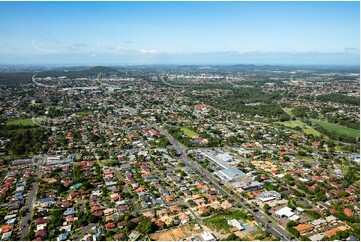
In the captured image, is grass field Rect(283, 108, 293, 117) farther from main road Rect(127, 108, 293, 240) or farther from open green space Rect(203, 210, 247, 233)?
open green space Rect(203, 210, 247, 233)

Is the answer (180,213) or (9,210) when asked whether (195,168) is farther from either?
(9,210)

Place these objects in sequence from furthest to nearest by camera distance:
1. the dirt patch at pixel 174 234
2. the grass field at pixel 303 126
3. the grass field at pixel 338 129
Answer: the grass field at pixel 303 126 < the grass field at pixel 338 129 < the dirt patch at pixel 174 234

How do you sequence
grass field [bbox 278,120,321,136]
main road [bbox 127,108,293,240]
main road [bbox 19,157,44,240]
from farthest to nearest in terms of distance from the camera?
grass field [bbox 278,120,321,136] < main road [bbox 19,157,44,240] < main road [bbox 127,108,293,240]

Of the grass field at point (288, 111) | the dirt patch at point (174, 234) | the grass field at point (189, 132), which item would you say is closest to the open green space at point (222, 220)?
the dirt patch at point (174, 234)

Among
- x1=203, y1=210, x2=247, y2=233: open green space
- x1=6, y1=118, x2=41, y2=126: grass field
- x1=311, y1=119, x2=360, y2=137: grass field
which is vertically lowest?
x1=203, y1=210, x2=247, y2=233: open green space

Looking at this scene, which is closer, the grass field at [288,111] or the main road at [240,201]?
the main road at [240,201]

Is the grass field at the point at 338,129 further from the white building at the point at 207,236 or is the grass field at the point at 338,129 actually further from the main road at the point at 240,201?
the white building at the point at 207,236

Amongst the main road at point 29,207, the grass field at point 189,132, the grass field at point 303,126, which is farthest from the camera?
the grass field at point 303,126

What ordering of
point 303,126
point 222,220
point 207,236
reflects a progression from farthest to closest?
1. point 303,126
2. point 222,220
3. point 207,236

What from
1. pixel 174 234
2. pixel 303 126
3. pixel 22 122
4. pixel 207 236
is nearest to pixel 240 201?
pixel 207 236

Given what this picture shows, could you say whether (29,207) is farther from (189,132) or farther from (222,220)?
(189,132)

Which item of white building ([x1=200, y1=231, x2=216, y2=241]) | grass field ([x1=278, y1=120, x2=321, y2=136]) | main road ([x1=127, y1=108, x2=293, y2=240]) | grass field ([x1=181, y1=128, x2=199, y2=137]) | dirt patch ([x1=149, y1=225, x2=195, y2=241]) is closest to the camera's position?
white building ([x1=200, y1=231, x2=216, y2=241])

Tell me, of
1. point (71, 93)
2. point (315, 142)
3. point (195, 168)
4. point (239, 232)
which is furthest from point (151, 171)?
point (71, 93)

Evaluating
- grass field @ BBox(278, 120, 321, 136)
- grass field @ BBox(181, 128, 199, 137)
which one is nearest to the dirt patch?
grass field @ BBox(181, 128, 199, 137)
